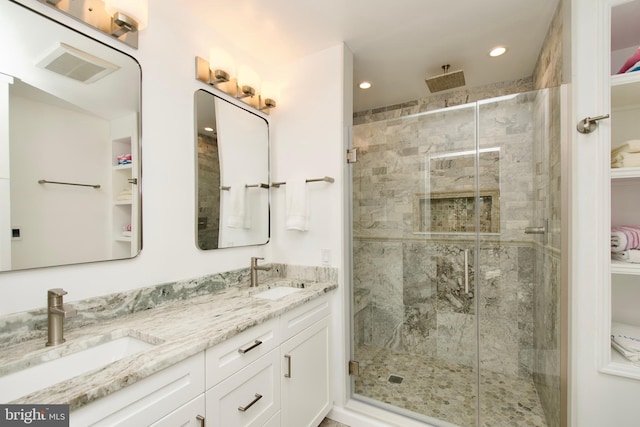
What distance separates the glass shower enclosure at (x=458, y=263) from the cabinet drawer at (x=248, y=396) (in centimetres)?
85

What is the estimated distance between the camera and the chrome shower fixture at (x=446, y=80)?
7.41 ft

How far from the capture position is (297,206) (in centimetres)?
200

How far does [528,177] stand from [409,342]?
153cm

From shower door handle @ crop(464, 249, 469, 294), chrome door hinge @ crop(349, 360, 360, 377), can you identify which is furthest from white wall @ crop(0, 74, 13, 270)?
shower door handle @ crop(464, 249, 469, 294)

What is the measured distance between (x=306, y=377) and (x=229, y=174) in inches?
53.8

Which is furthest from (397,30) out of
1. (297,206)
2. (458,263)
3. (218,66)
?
(458,263)

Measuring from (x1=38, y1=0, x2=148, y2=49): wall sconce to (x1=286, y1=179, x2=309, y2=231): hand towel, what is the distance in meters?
1.16

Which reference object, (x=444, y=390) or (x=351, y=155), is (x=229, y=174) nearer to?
(x=351, y=155)

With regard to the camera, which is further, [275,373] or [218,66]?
[218,66]

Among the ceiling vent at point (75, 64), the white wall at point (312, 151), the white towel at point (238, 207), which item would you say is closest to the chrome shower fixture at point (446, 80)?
the white wall at point (312, 151)

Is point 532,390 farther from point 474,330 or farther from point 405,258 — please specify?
point 405,258

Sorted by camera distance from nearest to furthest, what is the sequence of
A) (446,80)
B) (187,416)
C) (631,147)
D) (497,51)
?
1. (187,416)
2. (631,147)
3. (497,51)
4. (446,80)

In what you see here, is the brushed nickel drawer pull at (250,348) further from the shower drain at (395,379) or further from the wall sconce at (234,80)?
the wall sconce at (234,80)

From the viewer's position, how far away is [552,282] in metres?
1.64
